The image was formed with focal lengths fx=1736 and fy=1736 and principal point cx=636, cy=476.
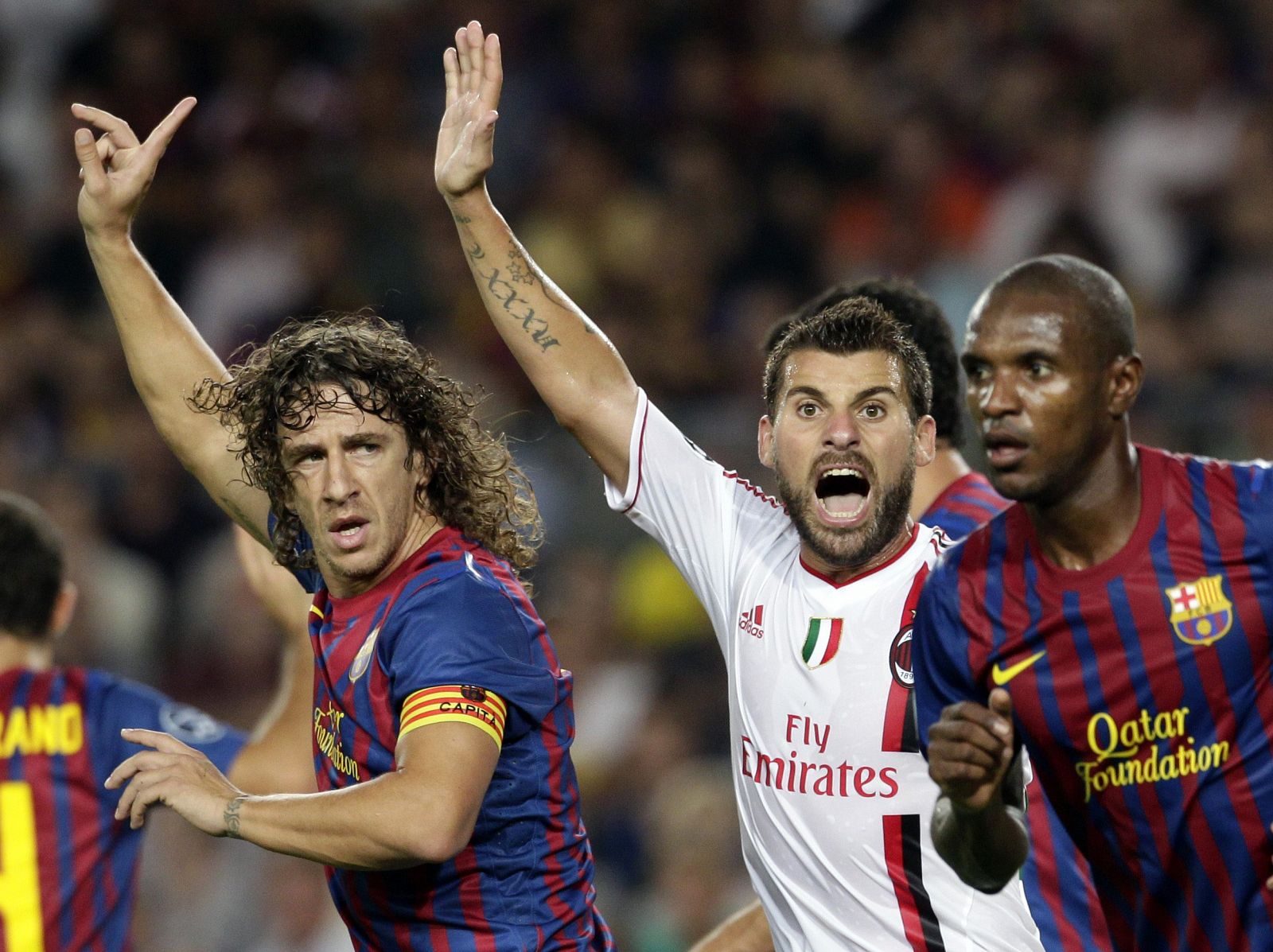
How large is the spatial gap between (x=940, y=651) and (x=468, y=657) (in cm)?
89

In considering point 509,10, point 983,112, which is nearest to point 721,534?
point 983,112

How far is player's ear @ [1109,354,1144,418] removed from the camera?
3.05 meters

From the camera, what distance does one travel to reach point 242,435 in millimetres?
3830

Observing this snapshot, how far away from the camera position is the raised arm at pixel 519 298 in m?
3.89

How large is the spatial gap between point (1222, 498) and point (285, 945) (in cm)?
508

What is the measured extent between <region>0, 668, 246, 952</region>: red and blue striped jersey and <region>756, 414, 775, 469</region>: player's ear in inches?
65.7

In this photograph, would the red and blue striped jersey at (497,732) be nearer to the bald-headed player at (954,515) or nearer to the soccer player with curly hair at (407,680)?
the soccer player with curly hair at (407,680)

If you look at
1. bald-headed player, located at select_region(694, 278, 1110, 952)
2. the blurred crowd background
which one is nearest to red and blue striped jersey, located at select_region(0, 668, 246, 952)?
bald-headed player, located at select_region(694, 278, 1110, 952)

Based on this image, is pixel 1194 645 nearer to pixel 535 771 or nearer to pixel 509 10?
pixel 535 771

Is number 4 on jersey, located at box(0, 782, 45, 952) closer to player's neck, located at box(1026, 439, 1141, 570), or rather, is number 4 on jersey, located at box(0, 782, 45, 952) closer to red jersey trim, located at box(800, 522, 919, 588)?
red jersey trim, located at box(800, 522, 919, 588)

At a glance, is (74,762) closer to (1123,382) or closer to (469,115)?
(469,115)

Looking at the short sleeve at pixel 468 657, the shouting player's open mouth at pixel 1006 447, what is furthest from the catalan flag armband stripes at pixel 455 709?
the shouting player's open mouth at pixel 1006 447

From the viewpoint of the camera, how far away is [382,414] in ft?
11.8

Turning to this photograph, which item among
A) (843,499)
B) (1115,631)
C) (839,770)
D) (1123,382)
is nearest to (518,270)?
(843,499)
